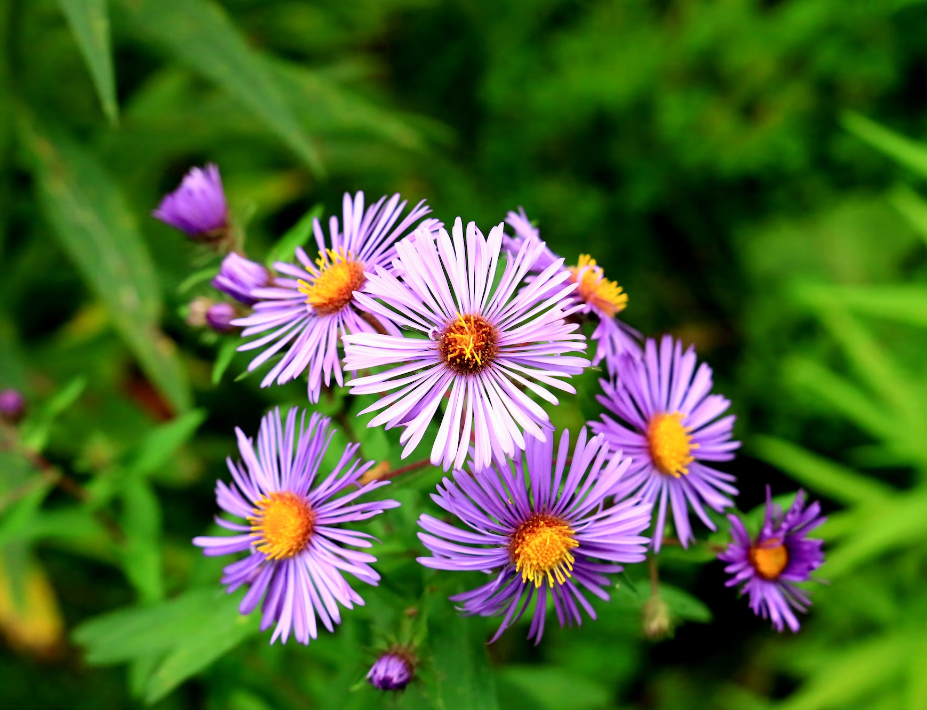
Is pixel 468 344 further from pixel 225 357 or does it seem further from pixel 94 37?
pixel 94 37

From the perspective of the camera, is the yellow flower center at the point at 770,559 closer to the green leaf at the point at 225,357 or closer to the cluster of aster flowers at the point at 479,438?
the cluster of aster flowers at the point at 479,438

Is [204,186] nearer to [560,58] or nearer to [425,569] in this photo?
[425,569]

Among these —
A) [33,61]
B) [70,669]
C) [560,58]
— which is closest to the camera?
[33,61]

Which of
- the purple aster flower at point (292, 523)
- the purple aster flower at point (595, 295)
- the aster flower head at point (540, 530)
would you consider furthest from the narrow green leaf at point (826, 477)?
the purple aster flower at point (292, 523)

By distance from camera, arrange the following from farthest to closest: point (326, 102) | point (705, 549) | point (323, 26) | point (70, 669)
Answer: point (323, 26), point (70, 669), point (326, 102), point (705, 549)

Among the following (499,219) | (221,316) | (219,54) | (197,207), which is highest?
(499,219)

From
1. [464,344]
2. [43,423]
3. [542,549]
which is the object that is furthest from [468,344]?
[43,423]

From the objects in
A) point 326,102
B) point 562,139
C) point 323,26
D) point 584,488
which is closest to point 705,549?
point 584,488
